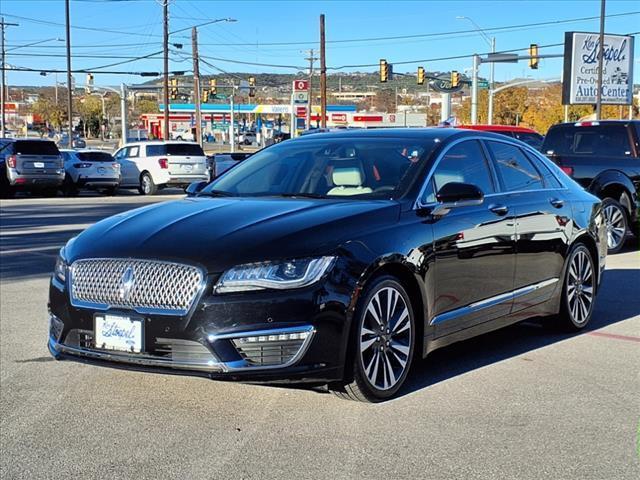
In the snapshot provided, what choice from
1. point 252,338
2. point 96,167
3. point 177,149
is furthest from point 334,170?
point 96,167

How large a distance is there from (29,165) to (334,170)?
21.0 meters

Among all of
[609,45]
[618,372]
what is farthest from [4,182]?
[609,45]

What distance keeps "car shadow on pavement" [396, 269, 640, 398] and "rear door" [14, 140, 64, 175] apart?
784 inches

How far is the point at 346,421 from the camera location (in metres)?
4.60

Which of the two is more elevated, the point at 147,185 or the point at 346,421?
the point at 147,185

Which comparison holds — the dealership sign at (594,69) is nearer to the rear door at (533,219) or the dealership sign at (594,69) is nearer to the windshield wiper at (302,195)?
the rear door at (533,219)

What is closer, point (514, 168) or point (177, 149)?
point (514, 168)

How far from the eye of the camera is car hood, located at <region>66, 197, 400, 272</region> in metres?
4.44

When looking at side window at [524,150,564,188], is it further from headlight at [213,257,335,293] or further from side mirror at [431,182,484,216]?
headlight at [213,257,335,293]

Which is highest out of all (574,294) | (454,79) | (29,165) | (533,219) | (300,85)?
(300,85)

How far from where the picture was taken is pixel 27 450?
4219 millimetres

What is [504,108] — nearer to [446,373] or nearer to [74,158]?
[74,158]

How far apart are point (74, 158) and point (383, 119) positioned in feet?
174

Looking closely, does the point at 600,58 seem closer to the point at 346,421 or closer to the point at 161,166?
the point at 161,166
